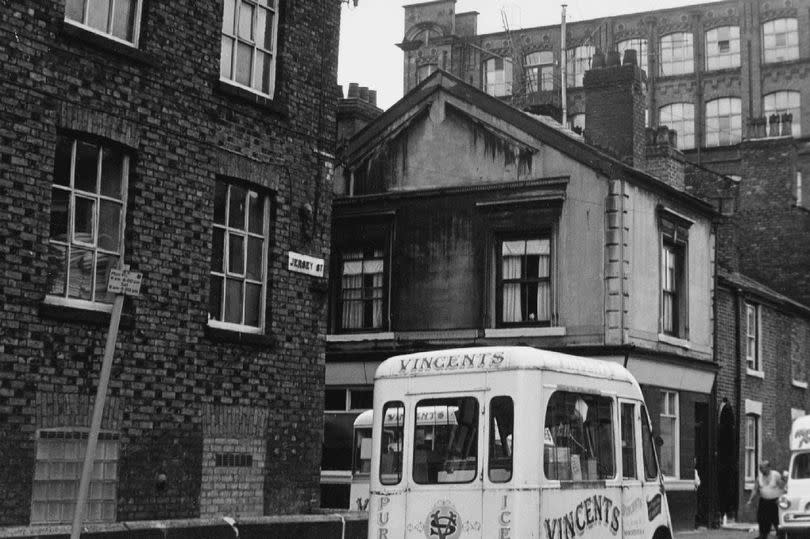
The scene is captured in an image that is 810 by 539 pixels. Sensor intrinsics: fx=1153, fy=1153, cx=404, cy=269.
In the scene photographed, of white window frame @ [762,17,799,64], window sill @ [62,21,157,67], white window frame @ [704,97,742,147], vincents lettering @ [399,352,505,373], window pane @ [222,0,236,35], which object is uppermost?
white window frame @ [762,17,799,64]

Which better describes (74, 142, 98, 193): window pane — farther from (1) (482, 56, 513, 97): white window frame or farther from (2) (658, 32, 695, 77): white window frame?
(2) (658, 32, 695, 77): white window frame

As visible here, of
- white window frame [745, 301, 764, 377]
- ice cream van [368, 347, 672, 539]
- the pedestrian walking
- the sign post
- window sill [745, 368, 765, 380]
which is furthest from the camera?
white window frame [745, 301, 764, 377]

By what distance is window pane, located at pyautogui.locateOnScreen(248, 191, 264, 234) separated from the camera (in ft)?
51.9

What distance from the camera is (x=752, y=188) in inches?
1464

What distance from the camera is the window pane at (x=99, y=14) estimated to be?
1365cm

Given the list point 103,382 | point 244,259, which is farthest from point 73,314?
point 103,382

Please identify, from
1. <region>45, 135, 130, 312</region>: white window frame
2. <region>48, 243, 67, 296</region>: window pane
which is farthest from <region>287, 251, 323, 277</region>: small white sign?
<region>48, 243, 67, 296</region>: window pane

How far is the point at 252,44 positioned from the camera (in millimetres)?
15938

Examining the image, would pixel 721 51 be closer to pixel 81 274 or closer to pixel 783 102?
pixel 783 102

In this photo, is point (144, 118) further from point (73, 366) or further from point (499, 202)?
point (499, 202)

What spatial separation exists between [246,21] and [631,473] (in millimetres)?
7939

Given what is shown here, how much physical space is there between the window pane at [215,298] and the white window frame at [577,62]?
163 ft

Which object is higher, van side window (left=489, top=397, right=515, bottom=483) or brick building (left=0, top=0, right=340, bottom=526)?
brick building (left=0, top=0, right=340, bottom=526)

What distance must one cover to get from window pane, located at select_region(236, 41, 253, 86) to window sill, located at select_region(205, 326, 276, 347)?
11.3 feet
